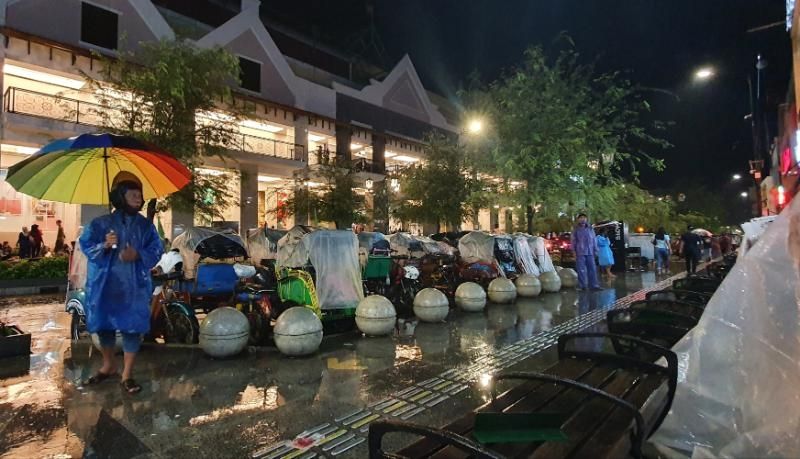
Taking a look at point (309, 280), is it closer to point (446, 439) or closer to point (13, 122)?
point (446, 439)

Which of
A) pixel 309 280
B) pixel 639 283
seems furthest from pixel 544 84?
pixel 309 280

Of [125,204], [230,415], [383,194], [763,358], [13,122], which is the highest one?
[13,122]

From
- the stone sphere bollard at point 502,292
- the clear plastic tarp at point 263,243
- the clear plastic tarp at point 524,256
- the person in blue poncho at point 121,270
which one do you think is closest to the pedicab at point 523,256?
the clear plastic tarp at point 524,256

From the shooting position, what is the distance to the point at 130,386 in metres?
4.41

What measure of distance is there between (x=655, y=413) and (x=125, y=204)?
495 cm

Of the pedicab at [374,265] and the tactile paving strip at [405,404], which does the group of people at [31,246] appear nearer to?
the pedicab at [374,265]

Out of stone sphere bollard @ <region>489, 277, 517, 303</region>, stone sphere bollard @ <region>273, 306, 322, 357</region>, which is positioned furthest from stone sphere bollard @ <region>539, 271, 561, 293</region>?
stone sphere bollard @ <region>273, 306, 322, 357</region>

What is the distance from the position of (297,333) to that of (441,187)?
15.1 metres

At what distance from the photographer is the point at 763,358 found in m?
2.41

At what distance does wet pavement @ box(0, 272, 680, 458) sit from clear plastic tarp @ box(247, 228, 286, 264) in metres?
4.58

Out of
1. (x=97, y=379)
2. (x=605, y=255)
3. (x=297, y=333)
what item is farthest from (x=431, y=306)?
(x=605, y=255)

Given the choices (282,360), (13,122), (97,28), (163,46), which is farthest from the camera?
(97,28)

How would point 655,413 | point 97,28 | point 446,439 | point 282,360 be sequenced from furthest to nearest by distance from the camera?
→ point 97,28
point 282,360
point 655,413
point 446,439

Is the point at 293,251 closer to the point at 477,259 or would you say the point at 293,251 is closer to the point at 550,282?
the point at 477,259
